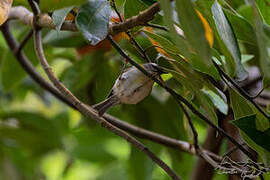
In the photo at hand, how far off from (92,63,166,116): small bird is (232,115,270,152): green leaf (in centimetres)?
11

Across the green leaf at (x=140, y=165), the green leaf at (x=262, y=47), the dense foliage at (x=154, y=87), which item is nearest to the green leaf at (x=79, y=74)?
the dense foliage at (x=154, y=87)

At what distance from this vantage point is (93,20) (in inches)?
21.5

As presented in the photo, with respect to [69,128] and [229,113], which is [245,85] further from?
[69,128]

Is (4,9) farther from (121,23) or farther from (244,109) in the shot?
(244,109)

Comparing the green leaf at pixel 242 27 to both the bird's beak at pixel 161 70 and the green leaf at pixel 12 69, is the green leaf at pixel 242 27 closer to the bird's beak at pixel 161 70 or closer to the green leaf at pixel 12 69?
the bird's beak at pixel 161 70

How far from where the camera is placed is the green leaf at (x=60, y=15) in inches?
21.8

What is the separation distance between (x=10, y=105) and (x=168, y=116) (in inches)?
26.3

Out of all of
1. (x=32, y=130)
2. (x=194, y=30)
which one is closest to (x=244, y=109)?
(x=194, y=30)

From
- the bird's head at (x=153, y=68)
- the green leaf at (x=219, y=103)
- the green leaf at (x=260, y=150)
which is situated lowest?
the green leaf at (x=219, y=103)

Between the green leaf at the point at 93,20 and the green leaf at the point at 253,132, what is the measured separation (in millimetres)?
183

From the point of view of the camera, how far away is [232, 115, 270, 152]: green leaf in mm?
585

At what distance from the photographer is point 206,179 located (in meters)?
1.01

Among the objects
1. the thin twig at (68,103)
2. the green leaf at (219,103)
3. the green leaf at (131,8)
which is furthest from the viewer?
the thin twig at (68,103)

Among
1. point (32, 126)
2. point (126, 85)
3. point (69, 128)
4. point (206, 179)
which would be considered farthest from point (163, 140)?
point (69, 128)
